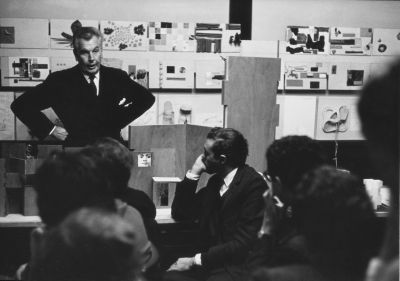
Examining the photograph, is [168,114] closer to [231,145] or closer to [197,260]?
[231,145]

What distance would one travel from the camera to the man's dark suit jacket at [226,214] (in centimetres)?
164

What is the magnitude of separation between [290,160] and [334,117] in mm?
1501

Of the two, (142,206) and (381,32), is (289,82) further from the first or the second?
(142,206)

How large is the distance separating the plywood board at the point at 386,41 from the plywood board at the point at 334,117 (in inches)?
11.4

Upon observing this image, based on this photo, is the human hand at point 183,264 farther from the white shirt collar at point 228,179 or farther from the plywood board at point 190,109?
the plywood board at point 190,109

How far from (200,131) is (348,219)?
1173 mm

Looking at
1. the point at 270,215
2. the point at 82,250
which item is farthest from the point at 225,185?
the point at 82,250

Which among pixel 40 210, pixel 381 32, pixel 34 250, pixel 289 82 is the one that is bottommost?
pixel 34 250

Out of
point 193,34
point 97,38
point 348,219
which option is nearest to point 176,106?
point 193,34

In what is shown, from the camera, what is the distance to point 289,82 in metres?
3.00

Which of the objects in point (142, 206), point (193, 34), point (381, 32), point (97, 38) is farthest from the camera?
point (193, 34)

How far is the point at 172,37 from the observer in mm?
2785

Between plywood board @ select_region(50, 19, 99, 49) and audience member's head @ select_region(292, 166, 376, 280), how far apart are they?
1711mm

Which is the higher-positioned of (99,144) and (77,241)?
(99,144)
